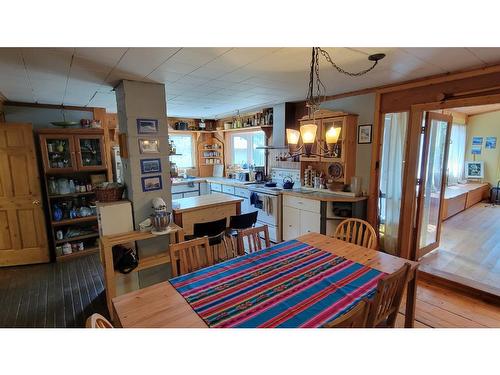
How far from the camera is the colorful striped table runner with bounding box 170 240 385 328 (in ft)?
3.95

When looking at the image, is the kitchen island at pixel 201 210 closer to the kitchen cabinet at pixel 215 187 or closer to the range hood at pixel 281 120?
the range hood at pixel 281 120

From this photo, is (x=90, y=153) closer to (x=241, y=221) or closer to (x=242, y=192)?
(x=242, y=192)

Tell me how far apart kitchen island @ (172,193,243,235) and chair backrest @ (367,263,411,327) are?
7.02 ft

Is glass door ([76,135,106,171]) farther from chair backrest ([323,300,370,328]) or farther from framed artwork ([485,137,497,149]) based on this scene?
framed artwork ([485,137,497,149])

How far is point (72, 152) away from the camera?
3600 mm

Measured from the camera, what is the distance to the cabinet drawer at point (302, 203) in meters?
3.45

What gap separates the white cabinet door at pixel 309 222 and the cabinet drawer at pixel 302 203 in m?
0.06

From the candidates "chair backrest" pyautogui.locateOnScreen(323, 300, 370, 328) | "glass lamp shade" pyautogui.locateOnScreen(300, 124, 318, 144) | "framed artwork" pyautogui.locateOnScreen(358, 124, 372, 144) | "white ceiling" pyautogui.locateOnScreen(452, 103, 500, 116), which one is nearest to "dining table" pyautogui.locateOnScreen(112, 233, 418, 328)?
"chair backrest" pyautogui.locateOnScreen(323, 300, 370, 328)

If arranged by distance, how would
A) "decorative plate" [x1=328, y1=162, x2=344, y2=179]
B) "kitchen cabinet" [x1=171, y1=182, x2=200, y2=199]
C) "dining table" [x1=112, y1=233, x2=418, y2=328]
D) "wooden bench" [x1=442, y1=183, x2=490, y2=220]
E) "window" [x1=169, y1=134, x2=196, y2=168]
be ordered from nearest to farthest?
"dining table" [x1=112, y1=233, x2=418, y2=328], "decorative plate" [x1=328, y1=162, x2=344, y2=179], "wooden bench" [x1=442, y1=183, x2=490, y2=220], "kitchen cabinet" [x1=171, y1=182, x2=200, y2=199], "window" [x1=169, y1=134, x2=196, y2=168]

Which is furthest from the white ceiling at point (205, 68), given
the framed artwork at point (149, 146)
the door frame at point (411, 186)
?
the framed artwork at point (149, 146)
